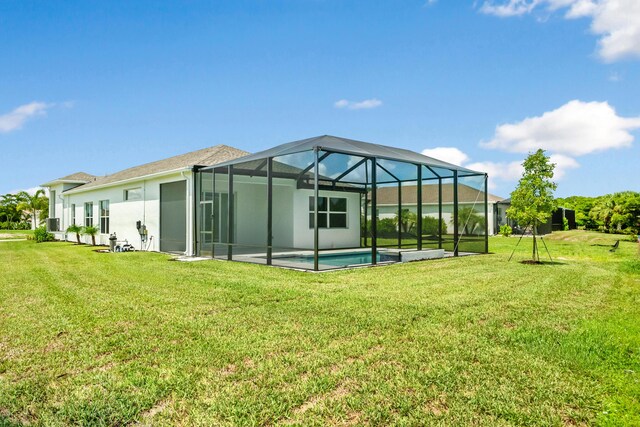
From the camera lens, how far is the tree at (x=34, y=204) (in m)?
41.8

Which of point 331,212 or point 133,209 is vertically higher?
point 133,209

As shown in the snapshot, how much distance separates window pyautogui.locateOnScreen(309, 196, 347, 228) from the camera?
54.1ft

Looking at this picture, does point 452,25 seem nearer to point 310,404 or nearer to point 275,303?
point 275,303

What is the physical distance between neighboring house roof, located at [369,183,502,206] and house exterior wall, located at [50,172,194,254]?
6615 millimetres

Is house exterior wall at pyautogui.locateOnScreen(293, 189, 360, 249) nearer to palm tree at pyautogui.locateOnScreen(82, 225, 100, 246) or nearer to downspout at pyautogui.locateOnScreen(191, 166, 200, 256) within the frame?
downspout at pyautogui.locateOnScreen(191, 166, 200, 256)

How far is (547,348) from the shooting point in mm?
3877

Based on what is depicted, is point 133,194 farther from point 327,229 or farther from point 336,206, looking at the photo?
point 336,206

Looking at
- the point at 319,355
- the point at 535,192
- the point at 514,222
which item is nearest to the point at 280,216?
the point at 535,192

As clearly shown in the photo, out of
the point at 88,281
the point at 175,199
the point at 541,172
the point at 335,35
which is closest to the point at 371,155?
the point at 541,172

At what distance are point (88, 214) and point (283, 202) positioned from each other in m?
12.1

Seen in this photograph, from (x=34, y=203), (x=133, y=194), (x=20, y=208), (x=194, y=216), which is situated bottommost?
(x=194, y=216)

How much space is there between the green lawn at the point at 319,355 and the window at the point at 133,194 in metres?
9.87

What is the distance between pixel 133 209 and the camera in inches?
673

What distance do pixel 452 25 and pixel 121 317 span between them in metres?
12.1
